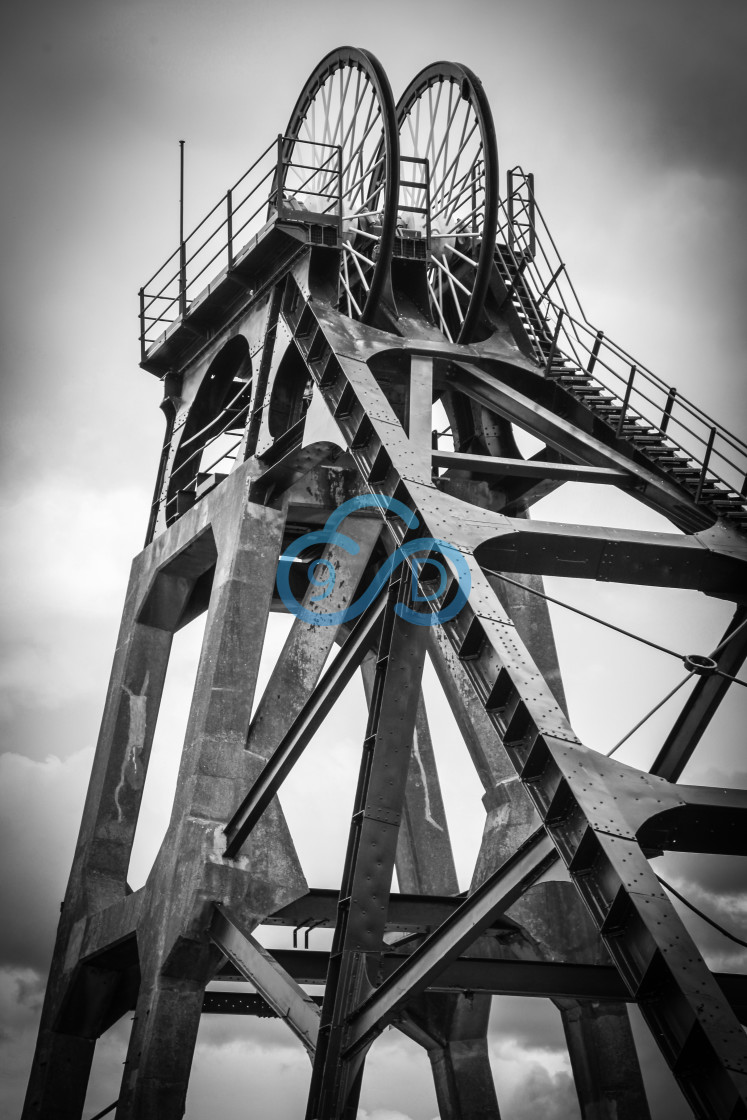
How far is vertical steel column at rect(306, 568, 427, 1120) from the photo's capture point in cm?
1149

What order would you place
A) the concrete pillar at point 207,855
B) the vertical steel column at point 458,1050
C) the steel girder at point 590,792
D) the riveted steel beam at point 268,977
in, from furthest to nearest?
1. the vertical steel column at point 458,1050
2. the concrete pillar at point 207,855
3. the riveted steel beam at point 268,977
4. the steel girder at point 590,792

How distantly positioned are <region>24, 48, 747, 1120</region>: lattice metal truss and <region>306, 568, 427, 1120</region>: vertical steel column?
0.09ft

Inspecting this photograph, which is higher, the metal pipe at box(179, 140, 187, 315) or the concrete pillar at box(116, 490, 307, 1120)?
the metal pipe at box(179, 140, 187, 315)

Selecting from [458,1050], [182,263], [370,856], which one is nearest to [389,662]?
[370,856]

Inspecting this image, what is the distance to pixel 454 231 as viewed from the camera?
18328 mm

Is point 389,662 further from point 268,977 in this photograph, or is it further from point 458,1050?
point 458,1050

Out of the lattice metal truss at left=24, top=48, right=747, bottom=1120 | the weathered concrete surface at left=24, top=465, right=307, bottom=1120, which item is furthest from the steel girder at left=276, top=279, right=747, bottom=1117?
the weathered concrete surface at left=24, top=465, right=307, bottom=1120

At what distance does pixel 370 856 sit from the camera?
12.1 meters

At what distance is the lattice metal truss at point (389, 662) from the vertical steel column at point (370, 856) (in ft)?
0.09

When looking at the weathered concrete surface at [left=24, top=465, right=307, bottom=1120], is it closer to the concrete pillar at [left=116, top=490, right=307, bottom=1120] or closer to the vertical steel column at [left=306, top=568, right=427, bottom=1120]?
the concrete pillar at [left=116, top=490, right=307, bottom=1120]

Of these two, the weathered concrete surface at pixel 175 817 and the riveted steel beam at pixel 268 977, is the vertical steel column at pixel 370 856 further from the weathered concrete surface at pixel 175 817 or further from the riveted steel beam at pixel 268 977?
the weathered concrete surface at pixel 175 817

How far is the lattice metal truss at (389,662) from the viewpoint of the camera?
1054 centimetres

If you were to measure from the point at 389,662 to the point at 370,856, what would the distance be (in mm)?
1667

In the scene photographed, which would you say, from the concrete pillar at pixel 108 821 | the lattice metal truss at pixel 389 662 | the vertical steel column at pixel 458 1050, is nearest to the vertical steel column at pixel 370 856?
the lattice metal truss at pixel 389 662
